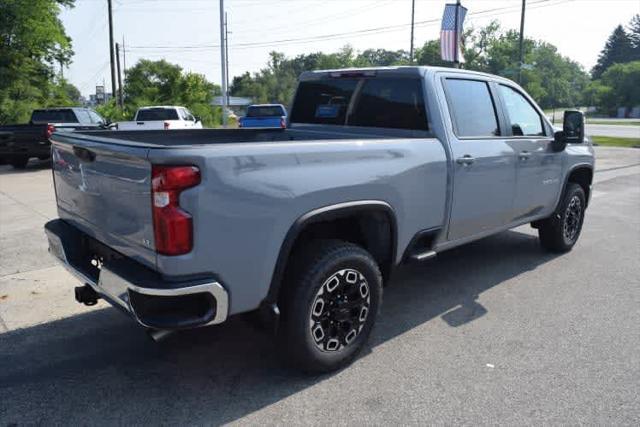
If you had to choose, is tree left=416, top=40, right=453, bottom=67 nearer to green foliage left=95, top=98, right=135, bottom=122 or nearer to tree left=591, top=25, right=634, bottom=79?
tree left=591, top=25, right=634, bottom=79

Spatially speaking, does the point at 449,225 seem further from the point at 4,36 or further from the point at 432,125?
the point at 4,36

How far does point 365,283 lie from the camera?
3.49m

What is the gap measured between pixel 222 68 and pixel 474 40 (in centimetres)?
7103

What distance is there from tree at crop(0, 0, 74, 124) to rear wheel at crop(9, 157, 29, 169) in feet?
42.4

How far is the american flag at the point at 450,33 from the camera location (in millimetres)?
19438

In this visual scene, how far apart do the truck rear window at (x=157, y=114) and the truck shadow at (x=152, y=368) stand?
50.1 ft

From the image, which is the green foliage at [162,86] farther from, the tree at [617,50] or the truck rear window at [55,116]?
the tree at [617,50]

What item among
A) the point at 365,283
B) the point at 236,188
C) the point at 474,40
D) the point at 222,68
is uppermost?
the point at 474,40

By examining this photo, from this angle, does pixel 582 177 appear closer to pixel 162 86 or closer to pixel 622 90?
pixel 162 86

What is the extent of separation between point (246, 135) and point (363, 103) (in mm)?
1225

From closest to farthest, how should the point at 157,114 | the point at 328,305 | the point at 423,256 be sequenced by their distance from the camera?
the point at 328,305 → the point at 423,256 → the point at 157,114

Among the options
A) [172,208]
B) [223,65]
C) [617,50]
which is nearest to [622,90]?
[617,50]

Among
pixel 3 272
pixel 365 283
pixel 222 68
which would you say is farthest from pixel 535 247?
pixel 222 68

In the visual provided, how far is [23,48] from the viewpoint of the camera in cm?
2692
